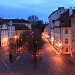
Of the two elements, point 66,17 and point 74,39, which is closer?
point 74,39

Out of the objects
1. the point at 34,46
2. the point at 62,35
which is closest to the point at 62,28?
the point at 62,35

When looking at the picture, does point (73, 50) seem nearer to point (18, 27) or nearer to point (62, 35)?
point (62, 35)

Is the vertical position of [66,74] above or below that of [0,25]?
below

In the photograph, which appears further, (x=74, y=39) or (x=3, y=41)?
(x=3, y=41)

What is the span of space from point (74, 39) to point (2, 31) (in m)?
55.0

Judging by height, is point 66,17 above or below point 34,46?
above

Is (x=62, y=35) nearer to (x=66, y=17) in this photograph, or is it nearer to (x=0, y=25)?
(x=66, y=17)

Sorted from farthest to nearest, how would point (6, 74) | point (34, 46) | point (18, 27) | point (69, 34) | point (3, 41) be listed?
point (18, 27) → point (3, 41) → point (69, 34) → point (34, 46) → point (6, 74)

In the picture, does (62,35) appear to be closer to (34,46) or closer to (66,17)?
(66,17)

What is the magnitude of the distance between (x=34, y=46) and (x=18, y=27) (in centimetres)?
8441

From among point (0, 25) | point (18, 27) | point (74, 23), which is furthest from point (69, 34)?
point (18, 27)

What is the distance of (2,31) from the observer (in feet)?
374

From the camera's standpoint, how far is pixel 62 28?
7350cm

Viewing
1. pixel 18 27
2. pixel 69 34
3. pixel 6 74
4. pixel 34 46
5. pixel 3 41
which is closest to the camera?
pixel 6 74
